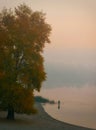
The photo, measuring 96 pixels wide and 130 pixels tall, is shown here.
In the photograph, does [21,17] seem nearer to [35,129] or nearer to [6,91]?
[6,91]

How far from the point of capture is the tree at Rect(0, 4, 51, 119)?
49.7m

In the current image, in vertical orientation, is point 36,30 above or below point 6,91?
above

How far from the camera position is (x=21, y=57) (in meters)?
51.1

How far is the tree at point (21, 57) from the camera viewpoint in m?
49.7

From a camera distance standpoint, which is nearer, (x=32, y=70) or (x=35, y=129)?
(x=35, y=129)

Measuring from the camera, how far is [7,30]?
51.0m

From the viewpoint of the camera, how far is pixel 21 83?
165 ft

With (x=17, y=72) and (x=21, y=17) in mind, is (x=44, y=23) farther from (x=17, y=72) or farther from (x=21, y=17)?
(x=17, y=72)

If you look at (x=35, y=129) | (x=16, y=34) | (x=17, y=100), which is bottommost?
(x=35, y=129)

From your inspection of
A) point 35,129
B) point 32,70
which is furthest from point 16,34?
point 35,129

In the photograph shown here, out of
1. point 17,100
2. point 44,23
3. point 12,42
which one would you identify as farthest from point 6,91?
point 44,23

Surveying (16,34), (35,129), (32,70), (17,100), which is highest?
(16,34)

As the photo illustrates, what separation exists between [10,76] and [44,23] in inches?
275

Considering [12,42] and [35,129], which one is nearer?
[35,129]
